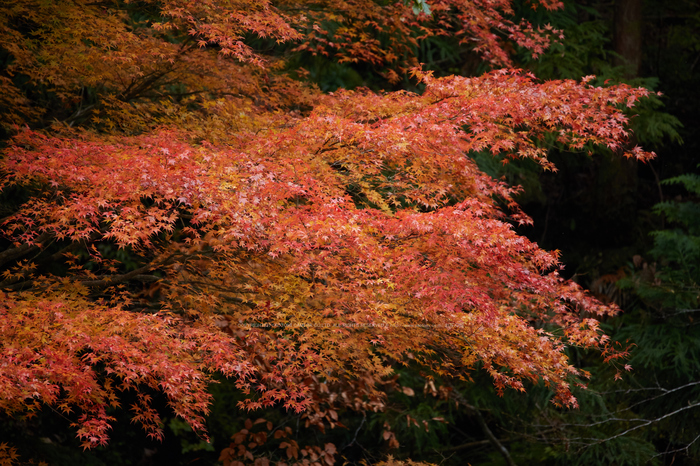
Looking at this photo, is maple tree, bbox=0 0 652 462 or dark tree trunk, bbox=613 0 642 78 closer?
maple tree, bbox=0 0 652 462

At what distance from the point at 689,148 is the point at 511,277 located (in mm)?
9694

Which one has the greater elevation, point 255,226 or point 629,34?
point 629,34

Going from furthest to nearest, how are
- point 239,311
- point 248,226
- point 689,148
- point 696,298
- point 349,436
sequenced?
1. point 689,148
2. point 349,436
3. point 696,298
4. point 239,311
5. point 248,226

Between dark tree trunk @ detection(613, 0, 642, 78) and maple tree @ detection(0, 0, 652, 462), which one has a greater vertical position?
dark tree trunk @ detection(613, 0, 642, 78)

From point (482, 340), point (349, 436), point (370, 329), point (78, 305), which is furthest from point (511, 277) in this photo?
point (349, 436)

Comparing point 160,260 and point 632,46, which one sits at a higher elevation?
point 632,46

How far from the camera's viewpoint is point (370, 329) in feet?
19.7

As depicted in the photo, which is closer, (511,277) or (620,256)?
(511,277)

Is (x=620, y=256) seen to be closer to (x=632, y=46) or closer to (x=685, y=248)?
(x=685, y=248)

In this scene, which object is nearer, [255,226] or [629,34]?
[255,226]

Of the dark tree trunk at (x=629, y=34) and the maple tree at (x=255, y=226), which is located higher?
the dark tree trunk at (x=629, y=34)

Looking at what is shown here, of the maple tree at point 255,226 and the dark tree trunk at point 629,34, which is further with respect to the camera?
the dark tree trunk at point 629,34

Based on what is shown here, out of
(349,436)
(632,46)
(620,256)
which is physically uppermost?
(632,46)

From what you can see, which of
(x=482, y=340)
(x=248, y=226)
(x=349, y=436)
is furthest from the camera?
(x=349, y=436)
